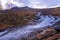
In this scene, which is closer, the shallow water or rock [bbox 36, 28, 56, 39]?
rock [bbox 36, 28, 56, 39]

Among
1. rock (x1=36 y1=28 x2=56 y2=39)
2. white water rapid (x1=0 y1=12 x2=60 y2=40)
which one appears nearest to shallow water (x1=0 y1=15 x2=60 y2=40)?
white water rapid (x1=0 y1=12 x2=60 y2=40)

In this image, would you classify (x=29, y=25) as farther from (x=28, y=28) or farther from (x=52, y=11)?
(x=52, y=11)

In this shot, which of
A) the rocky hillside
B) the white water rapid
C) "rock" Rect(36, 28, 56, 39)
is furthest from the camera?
the rocky hillside

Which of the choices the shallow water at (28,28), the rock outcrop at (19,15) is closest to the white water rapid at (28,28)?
the shallow water at (28,28)

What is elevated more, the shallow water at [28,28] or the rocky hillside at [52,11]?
the rocky hillside at [52,11]

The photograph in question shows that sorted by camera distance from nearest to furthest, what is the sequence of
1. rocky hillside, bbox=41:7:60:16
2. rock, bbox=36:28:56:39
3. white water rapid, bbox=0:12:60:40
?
rock, bbox=36:28:56:39, white water rapid, bbox=0:12:60:40, rocky hillside, bbox=41:7:60:16

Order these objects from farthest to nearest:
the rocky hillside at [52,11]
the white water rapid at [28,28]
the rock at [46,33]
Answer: the rocky hillside at [52,11] → the white water rapid at [28,28] → the rock at [46,33]

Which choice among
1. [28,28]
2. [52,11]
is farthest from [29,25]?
[52,11]

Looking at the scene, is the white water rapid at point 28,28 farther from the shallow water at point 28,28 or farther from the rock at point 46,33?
the rock at point 46,33

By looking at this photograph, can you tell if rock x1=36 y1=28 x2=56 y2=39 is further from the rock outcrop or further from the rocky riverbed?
the rock outcrop

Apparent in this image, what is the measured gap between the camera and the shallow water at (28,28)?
84.2 inches

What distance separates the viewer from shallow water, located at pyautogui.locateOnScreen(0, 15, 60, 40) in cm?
214

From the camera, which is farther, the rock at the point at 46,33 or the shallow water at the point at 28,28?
the shallow water at the point at 28,28

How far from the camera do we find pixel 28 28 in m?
2.26
